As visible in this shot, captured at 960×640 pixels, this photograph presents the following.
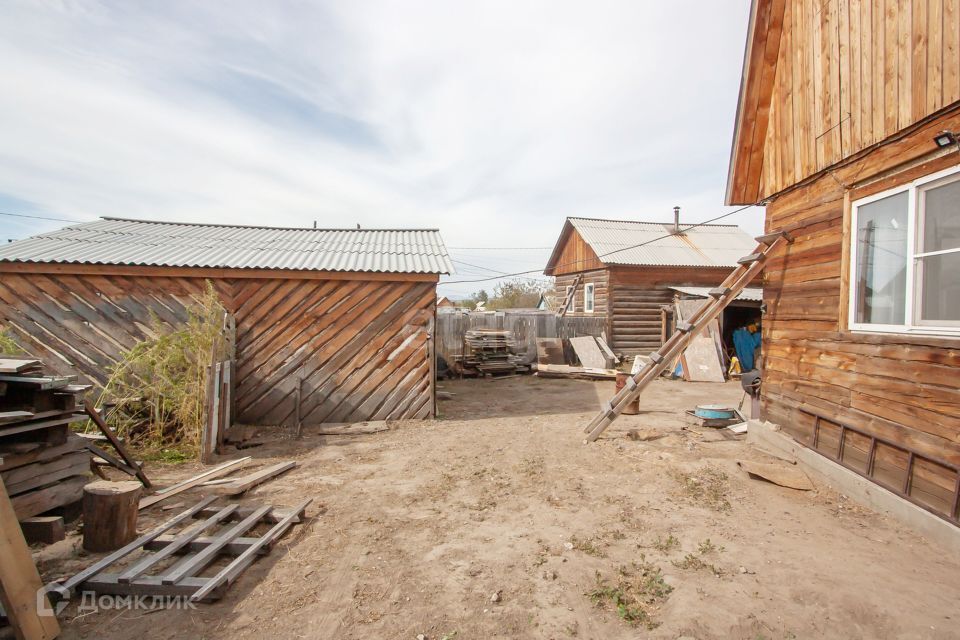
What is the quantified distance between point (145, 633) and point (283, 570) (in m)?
0.89

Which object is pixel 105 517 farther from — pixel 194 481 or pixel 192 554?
pixel 194 481

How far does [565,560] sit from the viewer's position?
12.1ft

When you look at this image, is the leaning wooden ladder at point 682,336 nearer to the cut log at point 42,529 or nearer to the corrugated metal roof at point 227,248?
the corrugated metal roof at point 227,248

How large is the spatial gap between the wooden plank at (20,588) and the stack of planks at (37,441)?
3.20 ft

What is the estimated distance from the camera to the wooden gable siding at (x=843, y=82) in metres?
3.91

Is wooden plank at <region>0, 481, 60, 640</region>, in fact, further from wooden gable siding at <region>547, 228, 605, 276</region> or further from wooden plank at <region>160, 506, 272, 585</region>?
wooden gable siding at <region>547, 228, 605, 276</region>

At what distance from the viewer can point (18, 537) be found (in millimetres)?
2818

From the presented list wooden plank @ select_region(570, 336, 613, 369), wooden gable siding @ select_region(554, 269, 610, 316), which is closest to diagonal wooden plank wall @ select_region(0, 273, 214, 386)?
wooden plank @ select_region(570, 336, 613, 369)

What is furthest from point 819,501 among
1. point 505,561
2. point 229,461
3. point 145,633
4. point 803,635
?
point 229,461

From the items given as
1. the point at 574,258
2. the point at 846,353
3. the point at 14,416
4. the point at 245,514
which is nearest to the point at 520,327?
the point at 574,258

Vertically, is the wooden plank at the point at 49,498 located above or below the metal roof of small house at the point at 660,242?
below

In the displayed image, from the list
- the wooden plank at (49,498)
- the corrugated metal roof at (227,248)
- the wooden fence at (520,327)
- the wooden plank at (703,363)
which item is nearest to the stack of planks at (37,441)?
the wooden plank at (49,498)

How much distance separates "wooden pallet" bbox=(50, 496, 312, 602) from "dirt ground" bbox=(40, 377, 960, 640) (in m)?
0.12

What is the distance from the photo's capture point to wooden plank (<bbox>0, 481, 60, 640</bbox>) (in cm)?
259
